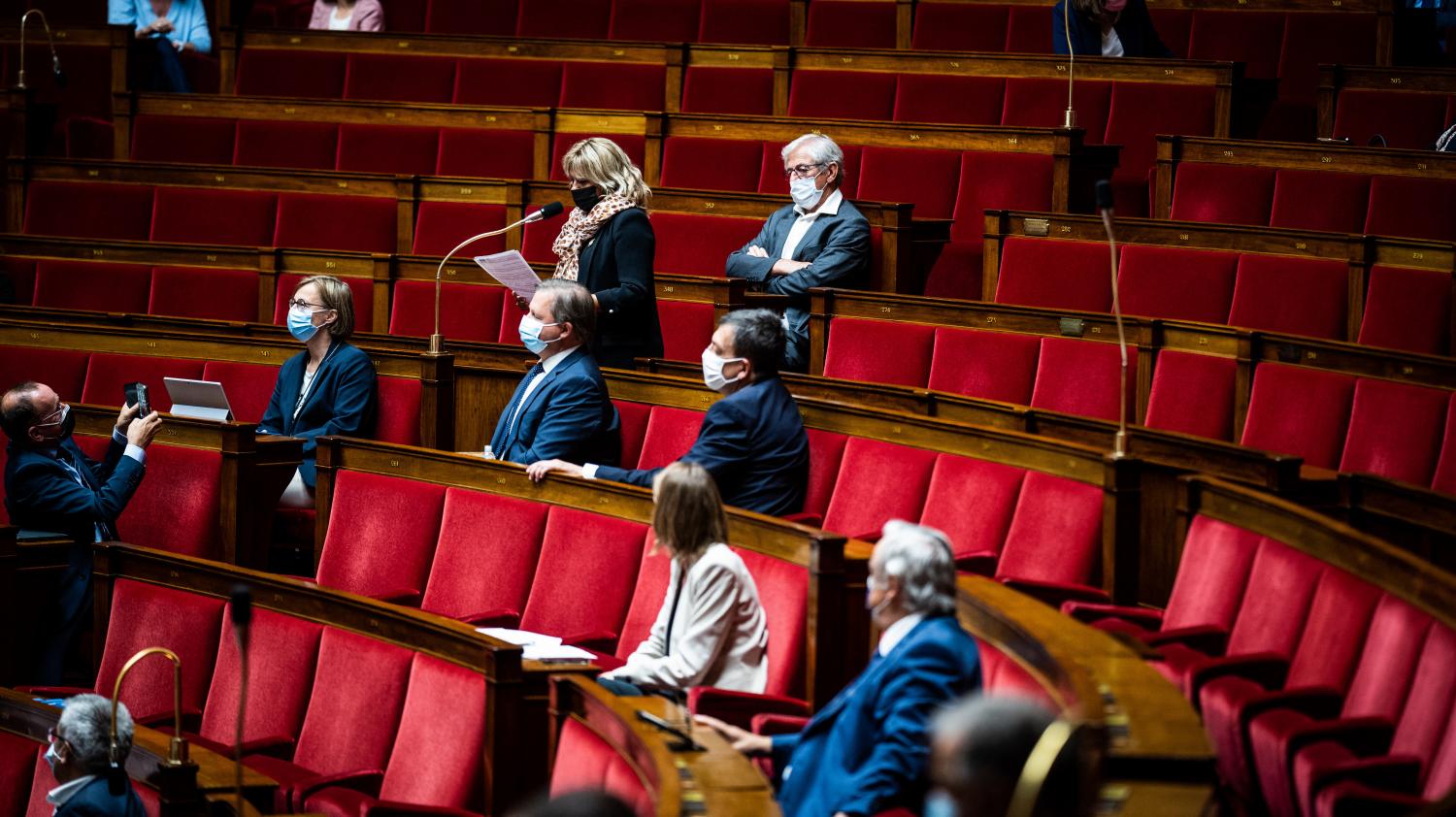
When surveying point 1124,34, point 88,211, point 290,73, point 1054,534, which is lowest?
point 1054,534

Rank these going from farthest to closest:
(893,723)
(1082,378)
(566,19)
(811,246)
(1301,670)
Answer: (566,19)
(811,246)
(1082,378)
(1301,670)
(893,723)

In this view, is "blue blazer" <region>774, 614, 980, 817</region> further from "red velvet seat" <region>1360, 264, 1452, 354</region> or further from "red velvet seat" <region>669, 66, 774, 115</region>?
"red velvet seat" <region>669, 66, 774, 115</region>

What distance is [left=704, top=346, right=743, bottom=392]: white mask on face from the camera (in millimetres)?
1433

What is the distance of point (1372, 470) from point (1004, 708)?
895mm

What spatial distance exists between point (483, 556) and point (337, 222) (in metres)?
0.97

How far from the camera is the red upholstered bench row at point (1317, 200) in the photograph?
1.80 m

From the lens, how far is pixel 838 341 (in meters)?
1.82

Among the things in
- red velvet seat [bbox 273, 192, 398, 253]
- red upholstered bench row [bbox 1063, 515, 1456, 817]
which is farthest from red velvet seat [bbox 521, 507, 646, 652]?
red velvet seat [bbox 273, 192, 398, 253]

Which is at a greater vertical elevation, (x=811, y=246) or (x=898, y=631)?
(x=811, y=246)

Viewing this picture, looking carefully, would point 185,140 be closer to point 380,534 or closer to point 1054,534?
point 380,534

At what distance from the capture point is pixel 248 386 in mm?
1912

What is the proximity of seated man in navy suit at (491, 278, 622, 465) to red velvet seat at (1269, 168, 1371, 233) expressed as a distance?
0.82 m

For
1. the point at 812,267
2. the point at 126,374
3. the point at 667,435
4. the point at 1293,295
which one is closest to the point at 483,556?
the point at 667,435

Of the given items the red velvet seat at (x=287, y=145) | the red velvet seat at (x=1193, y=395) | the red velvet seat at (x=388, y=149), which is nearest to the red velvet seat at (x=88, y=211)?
the red velvet seat at (x=287, y=145)
